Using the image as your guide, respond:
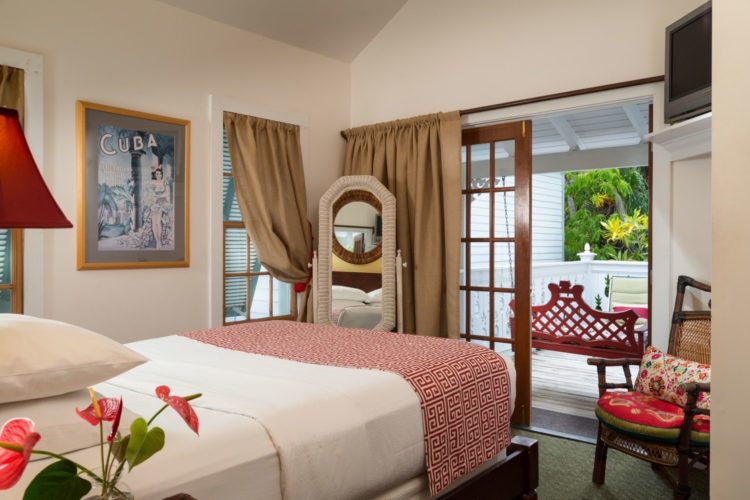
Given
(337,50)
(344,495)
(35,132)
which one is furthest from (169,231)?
(344,495)

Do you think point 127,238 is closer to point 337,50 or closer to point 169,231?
point 169,231

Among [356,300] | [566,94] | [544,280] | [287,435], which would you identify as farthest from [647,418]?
[544,280]

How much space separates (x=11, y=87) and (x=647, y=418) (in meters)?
3.26

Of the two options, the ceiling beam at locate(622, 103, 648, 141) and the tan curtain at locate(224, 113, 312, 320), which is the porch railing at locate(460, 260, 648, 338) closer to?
the tan curtain at locate(224, 113, 312, 320)

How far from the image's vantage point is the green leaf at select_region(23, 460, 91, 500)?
2.35 feet

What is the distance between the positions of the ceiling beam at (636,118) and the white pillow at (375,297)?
259cm

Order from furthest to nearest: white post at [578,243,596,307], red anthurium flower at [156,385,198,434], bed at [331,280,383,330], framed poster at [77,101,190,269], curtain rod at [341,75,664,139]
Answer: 1. white post at [578,243,596,307]
2. bed at [331,280,383,330]
3. curtain rod at [341,75,664,139]
4. framed poster at [77,101,190,269]
5. red anthurium flower at [156,385,198,434]

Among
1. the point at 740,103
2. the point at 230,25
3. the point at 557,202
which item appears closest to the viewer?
the point at 740,103

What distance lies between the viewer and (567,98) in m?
3.56

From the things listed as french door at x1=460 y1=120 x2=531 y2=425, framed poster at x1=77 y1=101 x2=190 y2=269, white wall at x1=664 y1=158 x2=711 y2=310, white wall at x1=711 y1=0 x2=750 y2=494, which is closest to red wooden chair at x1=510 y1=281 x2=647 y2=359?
french door at x1=460 y1=120 x2=531 y2=425

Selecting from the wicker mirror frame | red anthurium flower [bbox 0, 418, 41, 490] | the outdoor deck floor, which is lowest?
the outdoor deck floor

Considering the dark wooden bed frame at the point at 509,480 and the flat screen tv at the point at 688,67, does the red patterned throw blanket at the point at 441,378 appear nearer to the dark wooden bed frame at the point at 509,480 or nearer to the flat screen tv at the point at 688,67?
the dark wooden bed frame at the point at 509,480

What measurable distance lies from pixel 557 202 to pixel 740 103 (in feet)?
26.8

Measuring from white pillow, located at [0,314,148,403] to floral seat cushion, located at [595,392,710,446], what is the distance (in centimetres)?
203
